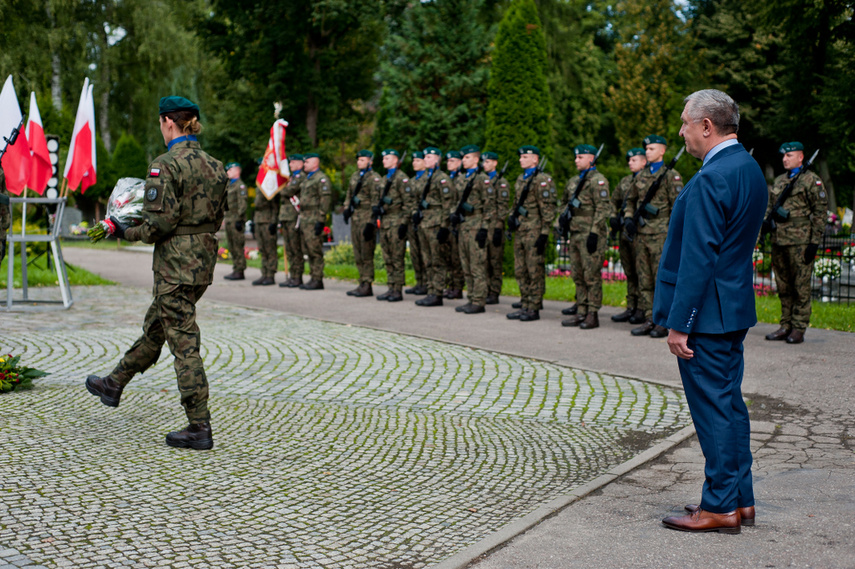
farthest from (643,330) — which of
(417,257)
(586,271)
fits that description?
(417,257)

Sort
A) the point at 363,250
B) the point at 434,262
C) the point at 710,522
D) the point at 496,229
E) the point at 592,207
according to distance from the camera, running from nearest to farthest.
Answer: the point at 710,522 → the point at 592,207 → the point at 496,229 → the point at 434,262 → the point at 363,250

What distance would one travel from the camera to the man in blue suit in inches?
156

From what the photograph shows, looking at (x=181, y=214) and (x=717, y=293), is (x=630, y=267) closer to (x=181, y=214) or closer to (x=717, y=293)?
(x=181, y=214)

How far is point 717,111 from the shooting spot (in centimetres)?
405

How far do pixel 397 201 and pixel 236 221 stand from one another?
444 centimetres

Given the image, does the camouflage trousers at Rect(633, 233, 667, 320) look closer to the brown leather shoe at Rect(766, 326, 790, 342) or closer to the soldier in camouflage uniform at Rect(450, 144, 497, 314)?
the brown leather shoe at Rect(766, 326, 790, 342)

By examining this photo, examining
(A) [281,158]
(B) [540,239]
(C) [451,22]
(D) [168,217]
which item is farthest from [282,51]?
(D) [168,217]

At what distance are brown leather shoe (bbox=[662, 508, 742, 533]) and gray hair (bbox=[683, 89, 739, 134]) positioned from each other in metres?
1.80

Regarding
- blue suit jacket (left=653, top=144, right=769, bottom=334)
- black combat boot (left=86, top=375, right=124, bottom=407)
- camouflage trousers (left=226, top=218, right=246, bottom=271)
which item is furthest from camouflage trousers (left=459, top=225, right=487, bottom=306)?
blue suit jacket (left=653, top=144, right=769, bottom=334)

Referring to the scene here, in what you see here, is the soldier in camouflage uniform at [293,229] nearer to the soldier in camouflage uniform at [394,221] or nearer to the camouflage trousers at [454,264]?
the soldier in camouflage uniform at [394,221]

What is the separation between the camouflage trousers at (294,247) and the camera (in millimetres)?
16391

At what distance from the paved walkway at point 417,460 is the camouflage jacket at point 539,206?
7.95 feet

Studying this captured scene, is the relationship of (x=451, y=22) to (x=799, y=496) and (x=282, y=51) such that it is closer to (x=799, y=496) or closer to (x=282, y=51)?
(x=282, y=51)

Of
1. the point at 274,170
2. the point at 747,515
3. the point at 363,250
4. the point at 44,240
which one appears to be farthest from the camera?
the point at 274,170
